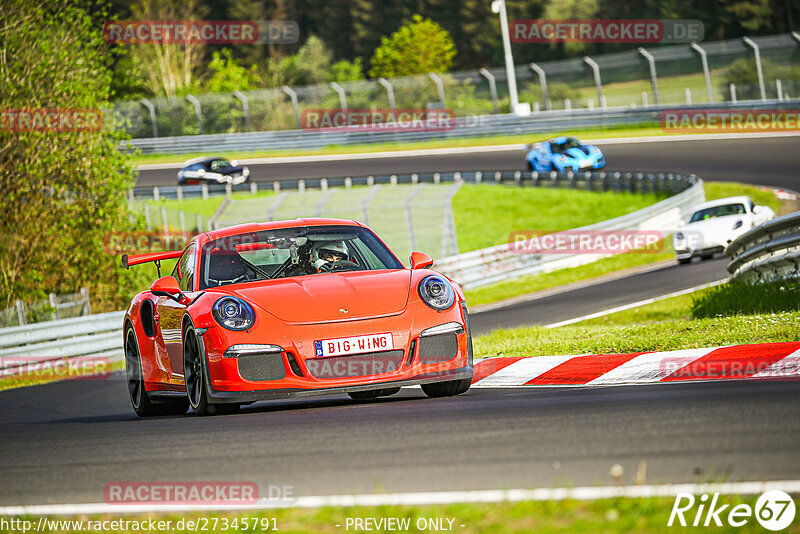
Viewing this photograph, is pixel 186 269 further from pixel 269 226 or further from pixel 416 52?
pixel 416 52

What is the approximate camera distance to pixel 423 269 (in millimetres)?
7945

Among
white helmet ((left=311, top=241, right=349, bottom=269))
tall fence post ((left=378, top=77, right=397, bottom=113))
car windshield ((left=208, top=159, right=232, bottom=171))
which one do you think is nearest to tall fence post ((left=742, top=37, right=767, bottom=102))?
tall fence post ((left=378, top=77, right=397, bottom=113))

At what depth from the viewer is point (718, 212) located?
74.0 feet

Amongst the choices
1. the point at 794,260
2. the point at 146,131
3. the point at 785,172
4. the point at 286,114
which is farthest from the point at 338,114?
the point at 794,260

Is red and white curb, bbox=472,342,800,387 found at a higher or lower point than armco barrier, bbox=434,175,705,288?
higher

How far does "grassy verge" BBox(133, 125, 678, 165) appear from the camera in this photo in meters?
45.6

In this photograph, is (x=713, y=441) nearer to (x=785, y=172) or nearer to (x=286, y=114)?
(x=785, y=172)

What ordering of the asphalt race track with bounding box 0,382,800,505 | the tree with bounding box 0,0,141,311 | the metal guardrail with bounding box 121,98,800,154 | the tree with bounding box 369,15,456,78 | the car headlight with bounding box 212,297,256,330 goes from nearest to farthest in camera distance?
the asphalt race track with bounding box 0,382,800,505, the car headlight with bounding box 212,297,256,330, the tree with bounding box 0,0,141,311, the metal guardrail with bounding box 121,98,800,154, the tree with bounding box 369,15,456,78

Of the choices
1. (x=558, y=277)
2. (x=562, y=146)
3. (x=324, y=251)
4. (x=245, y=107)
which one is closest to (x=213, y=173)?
(x=245, y=107)

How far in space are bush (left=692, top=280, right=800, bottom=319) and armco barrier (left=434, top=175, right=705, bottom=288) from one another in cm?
1044

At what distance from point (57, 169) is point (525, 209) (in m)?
15.7

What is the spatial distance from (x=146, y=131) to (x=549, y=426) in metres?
53.7

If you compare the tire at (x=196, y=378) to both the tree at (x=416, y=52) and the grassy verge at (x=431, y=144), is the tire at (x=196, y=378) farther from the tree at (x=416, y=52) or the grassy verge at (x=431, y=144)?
the tree at (x=416, y=52)

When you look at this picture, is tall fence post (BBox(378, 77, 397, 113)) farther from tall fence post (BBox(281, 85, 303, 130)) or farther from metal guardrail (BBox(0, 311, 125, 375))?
metal guardrail (BBox(0, 311, 125, 375))
